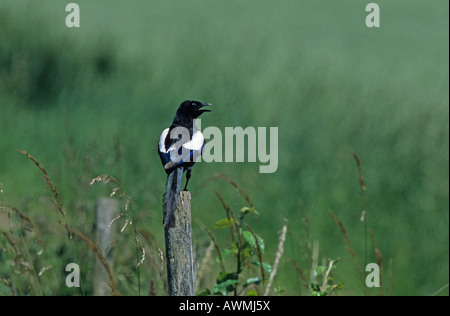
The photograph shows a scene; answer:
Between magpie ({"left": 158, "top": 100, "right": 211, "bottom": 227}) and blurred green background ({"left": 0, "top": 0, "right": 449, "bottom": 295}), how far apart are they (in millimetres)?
1386

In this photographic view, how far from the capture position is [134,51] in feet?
36.4

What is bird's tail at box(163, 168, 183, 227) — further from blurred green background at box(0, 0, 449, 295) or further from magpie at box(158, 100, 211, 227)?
blurred green background at box(0, 0, 449, 295)

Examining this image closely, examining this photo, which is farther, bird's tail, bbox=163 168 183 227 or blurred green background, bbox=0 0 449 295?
blurred green background, bbox=0 0 449 295

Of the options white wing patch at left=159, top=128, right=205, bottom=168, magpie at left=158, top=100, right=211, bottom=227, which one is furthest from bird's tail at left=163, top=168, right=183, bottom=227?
white wing patch at left=159, top=128, right=205, bottom=168

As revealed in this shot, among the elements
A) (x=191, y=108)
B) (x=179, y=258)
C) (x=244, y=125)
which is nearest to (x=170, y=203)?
(x=179, y=258)

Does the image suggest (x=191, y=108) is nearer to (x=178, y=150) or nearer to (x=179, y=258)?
(x=178, y=150)

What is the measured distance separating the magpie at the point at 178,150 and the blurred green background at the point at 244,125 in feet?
4.55

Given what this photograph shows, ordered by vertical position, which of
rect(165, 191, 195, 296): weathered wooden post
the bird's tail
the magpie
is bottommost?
rect(165, 191, 195, 296): weathered wooden post

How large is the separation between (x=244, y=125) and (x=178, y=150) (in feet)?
18.5

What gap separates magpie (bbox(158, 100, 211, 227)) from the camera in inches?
113

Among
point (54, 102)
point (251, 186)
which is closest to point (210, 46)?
point (54, 102)

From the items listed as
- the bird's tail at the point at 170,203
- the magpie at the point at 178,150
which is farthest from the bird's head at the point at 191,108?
the bird's tail at the point at 170,203

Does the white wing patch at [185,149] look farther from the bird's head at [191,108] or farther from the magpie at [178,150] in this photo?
the bird's head at [191,108]
